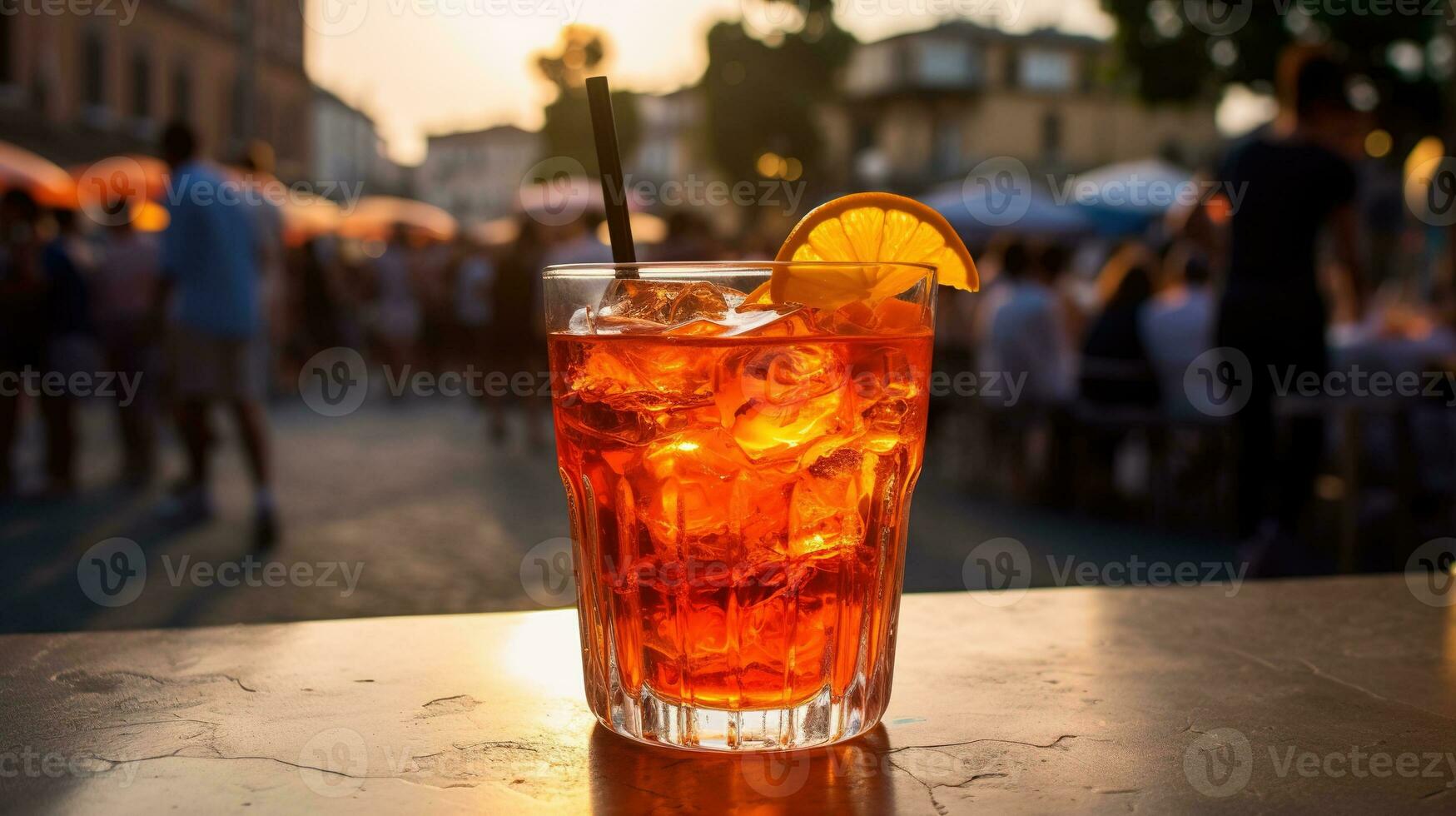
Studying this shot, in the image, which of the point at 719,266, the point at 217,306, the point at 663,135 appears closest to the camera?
the point at 719,266

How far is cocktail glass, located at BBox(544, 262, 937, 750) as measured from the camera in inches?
39.9

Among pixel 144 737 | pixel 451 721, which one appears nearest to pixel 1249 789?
pixel 451 721

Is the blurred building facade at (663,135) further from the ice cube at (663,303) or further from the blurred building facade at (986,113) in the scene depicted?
the ice cube at (663,303)

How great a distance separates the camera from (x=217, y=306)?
5.74 m

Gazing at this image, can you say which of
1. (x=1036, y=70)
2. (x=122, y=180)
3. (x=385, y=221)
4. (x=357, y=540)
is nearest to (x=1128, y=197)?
(x=385, y=221)

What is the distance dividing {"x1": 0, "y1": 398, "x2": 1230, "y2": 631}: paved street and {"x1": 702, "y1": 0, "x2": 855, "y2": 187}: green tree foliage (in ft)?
90.0

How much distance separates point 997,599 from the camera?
1.41m

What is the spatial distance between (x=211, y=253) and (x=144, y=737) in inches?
206

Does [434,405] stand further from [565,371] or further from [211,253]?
[565,371]

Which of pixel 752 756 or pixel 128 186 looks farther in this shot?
pixel 128 186

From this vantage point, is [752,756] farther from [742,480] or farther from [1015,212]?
[1015,212]

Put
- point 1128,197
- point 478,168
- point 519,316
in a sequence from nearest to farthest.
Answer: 1. point 519,316
2. point 1128,197
3. point 478,168

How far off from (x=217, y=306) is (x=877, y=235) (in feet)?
17.2

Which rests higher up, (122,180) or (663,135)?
(663,135)
